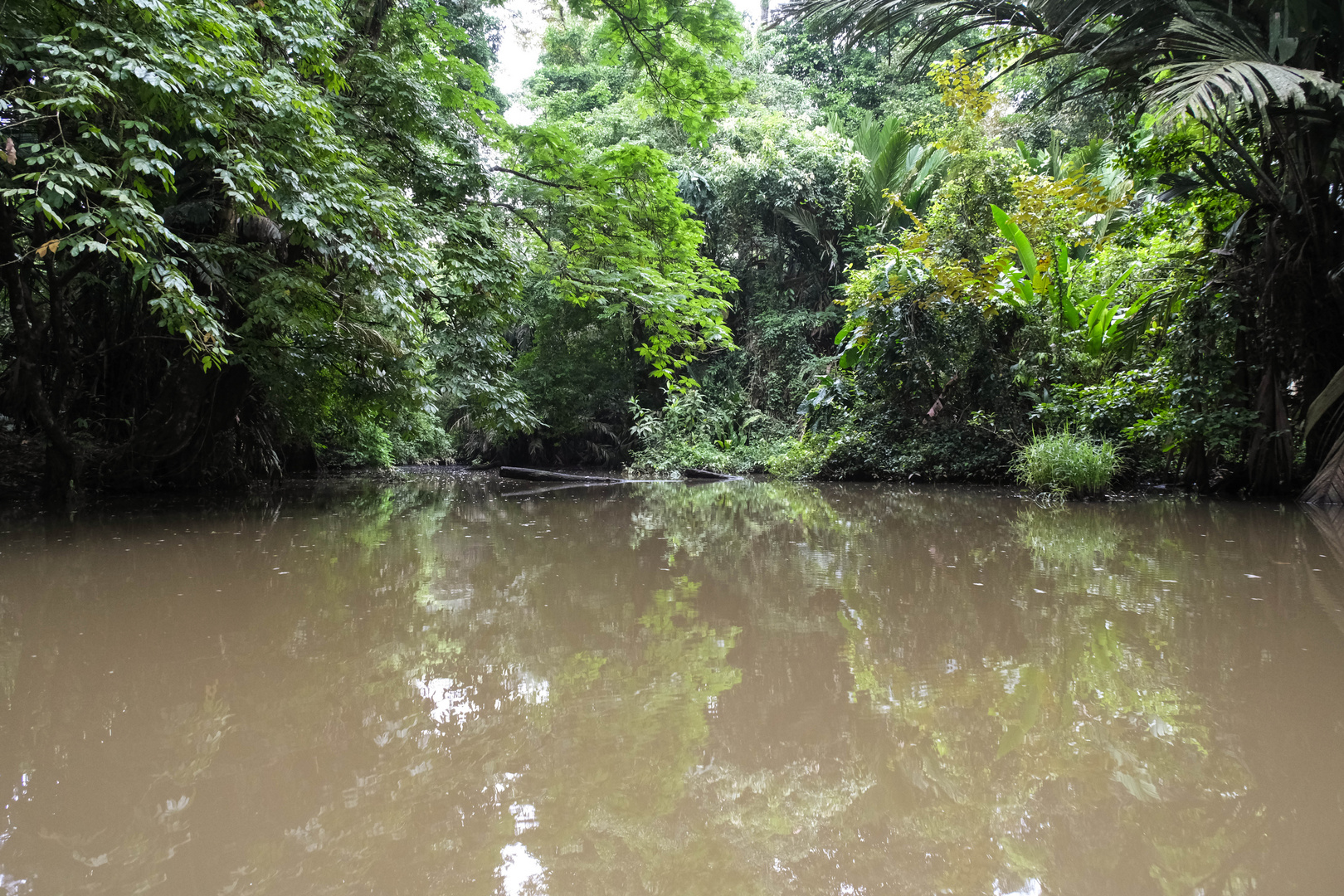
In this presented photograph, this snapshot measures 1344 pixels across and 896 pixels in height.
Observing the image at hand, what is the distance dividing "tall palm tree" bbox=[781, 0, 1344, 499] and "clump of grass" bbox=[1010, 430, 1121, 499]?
104cm

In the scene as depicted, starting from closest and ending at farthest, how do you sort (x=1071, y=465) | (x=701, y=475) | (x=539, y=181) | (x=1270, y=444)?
(x=1270, y=444), (x=1071, y=465), (x=539, y=181), (x=701, y=475)

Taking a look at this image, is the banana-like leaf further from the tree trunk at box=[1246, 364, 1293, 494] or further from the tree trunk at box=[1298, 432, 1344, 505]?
the tree trunk at box=[1298, 432, 1344, 505]

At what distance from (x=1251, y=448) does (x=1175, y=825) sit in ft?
20.7

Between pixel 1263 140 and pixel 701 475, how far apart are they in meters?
7.88

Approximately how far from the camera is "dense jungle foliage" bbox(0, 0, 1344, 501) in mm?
4637

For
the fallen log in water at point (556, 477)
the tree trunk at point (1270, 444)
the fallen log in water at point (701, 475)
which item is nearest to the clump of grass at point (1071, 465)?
the tree trunk at point (1270, 444)

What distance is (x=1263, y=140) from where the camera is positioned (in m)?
5.79

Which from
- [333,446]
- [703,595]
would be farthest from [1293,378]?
[333,446]

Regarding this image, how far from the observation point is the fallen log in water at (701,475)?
1189 centimetres

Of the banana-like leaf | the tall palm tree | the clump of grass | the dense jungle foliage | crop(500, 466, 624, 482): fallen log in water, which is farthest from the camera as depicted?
crop(500, 466, 624, 482): fallen log in water

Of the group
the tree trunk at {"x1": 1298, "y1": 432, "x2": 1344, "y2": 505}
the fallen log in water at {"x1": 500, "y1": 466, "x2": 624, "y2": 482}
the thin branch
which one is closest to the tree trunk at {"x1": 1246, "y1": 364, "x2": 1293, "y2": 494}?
the tree trunk at {"x1": 1298, "y1": 432, "x2": 1344, "y2": 505}

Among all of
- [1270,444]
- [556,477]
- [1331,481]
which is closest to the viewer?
[1331,481]

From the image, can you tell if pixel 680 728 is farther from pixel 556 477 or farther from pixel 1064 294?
pixel 556 477

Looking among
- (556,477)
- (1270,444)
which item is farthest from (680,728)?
(556,477)
